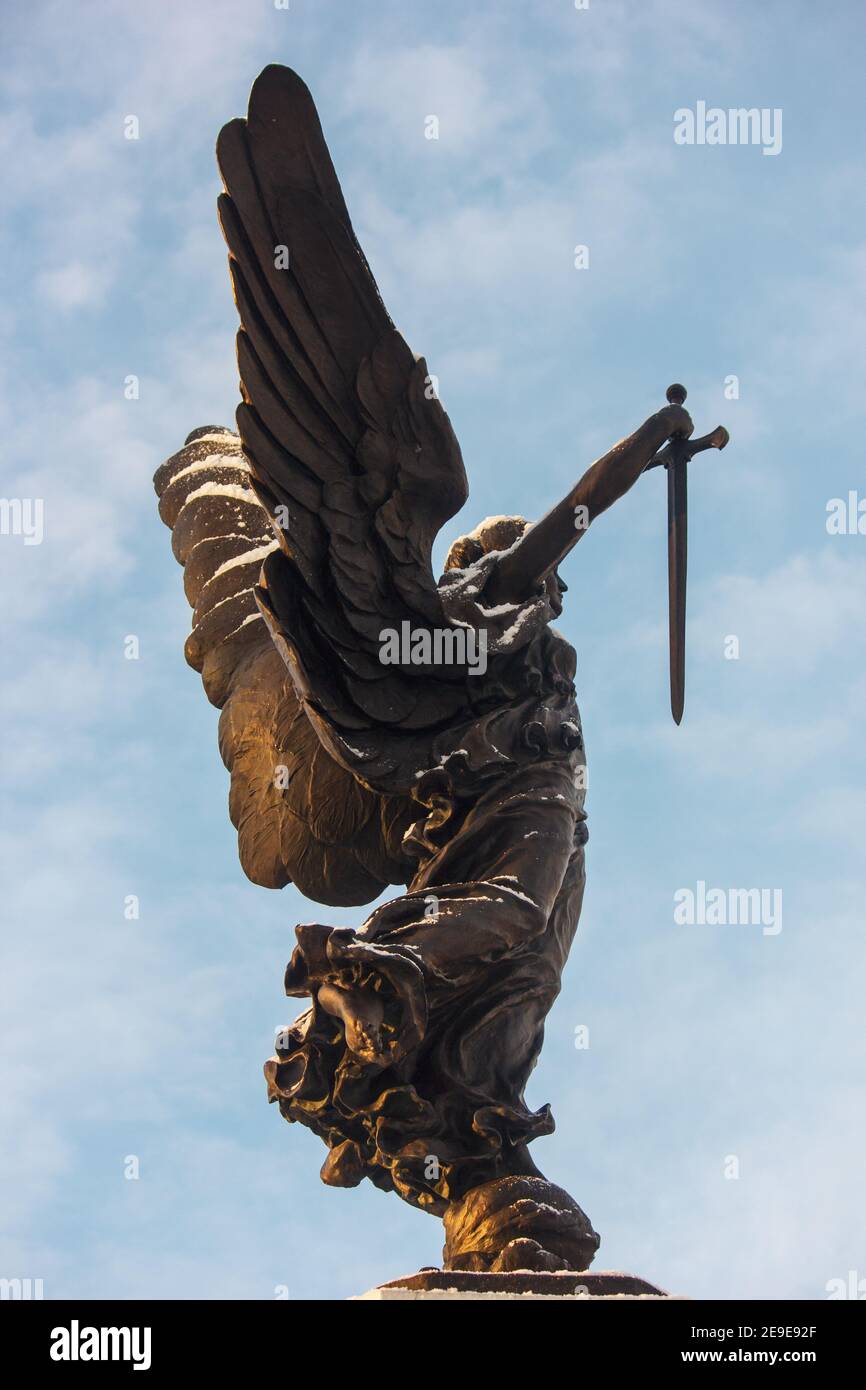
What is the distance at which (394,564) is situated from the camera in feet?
23.6

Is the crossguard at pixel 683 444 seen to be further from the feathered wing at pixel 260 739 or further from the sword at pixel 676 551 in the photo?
the feathered wing at pixel 260 739

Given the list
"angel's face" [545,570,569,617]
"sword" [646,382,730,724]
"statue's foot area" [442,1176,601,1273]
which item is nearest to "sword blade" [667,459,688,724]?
"sword" [646,382,730,724]

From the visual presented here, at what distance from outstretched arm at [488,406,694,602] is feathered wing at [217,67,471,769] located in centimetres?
34

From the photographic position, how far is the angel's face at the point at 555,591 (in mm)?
7700

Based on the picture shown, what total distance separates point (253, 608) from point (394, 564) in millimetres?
1022

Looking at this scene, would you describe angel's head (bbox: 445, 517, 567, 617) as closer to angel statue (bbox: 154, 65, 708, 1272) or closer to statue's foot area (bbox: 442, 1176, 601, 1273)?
angel statue (bbox: 154, 65, 708, 1272)

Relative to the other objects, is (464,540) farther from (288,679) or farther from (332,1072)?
(332,1072)

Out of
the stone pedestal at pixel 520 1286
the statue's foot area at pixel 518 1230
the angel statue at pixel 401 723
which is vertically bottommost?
the stone pedestal at pixel 520 1286

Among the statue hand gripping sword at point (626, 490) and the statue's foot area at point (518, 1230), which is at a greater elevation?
the statue hand gripping sword at point (626, 490)

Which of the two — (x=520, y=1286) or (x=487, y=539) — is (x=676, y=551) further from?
(x=520, y=1286)

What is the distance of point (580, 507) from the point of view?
729 centimetres

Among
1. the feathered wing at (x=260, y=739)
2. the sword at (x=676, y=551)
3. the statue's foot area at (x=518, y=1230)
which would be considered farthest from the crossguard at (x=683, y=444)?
the statue's foot area at (x=518, y=1230)

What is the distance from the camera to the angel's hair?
→ 780cm
